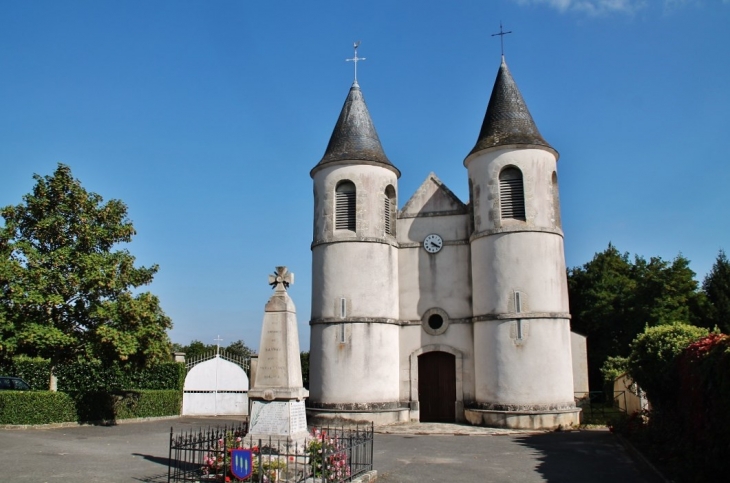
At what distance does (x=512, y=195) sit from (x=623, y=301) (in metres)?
20.0

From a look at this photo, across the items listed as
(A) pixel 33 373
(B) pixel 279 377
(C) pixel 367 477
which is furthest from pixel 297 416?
(A) pixel 33 373

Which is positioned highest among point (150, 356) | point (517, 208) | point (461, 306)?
point (517, 208)

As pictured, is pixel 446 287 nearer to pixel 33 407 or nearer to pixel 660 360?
pixel 660 360

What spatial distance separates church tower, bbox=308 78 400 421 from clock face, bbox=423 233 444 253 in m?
1.16

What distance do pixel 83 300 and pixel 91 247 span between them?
176 cm

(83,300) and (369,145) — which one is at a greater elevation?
(369,145)

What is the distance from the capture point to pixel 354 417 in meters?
20.6

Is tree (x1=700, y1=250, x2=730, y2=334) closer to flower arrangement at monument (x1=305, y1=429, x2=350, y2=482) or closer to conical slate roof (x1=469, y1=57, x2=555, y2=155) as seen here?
conical slate roof (x1=469, y1=57, x2=555, y2=155)

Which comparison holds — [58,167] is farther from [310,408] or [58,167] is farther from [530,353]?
[530,353]

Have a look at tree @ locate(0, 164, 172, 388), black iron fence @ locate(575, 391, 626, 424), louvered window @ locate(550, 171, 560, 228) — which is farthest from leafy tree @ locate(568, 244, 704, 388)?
tree @ locate(0, 164, 172, 388)

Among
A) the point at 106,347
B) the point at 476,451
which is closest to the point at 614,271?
the point at 476,451

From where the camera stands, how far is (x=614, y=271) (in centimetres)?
4109

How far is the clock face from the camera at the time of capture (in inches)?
895

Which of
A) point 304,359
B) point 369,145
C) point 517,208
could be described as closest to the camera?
point 517,208
